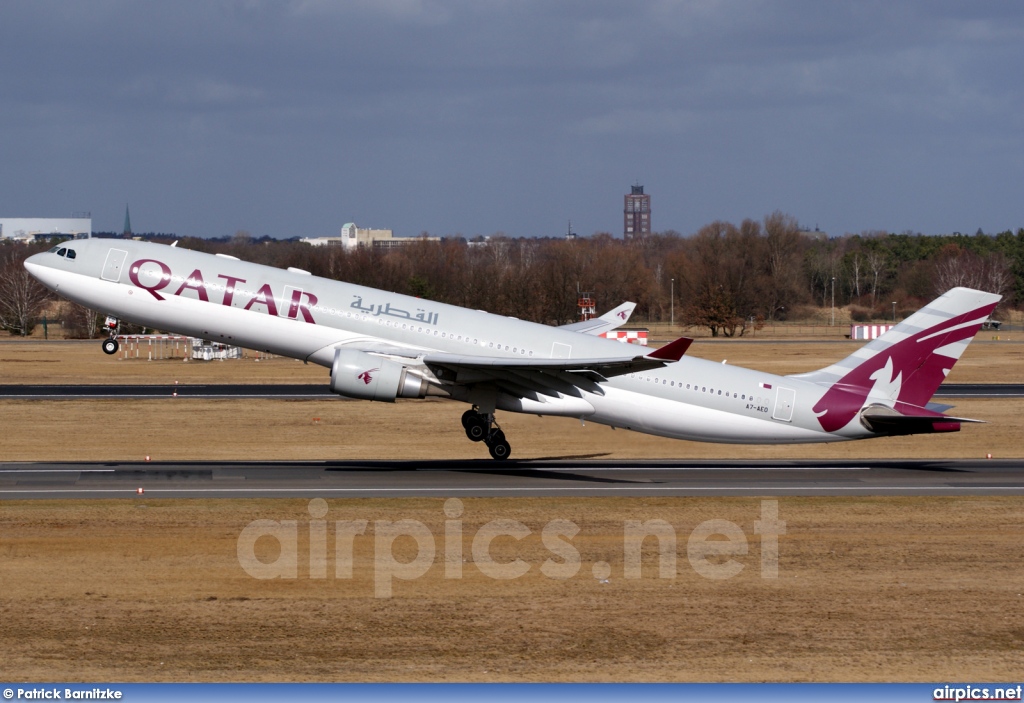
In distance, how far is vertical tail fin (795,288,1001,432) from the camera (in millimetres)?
35500

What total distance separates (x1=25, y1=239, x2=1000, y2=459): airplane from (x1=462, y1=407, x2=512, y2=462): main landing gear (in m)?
0.05

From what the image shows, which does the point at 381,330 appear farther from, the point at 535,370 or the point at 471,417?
the point at 535,370

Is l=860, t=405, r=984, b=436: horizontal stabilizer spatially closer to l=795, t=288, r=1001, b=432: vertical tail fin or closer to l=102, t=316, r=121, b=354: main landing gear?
l=795, t=288, r=1001, b=432: vertical tail fin

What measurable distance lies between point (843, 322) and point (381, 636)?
6438 inches

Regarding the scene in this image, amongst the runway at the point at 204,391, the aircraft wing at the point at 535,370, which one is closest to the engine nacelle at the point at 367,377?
the aircraft wing at the point at 535,370

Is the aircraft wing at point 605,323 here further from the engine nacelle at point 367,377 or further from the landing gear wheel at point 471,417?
the engine nacelle at point 367,377

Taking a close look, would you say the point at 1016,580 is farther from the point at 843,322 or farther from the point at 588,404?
the point at 843,322

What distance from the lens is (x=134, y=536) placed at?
82.9 feet

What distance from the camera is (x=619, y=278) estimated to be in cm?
15212

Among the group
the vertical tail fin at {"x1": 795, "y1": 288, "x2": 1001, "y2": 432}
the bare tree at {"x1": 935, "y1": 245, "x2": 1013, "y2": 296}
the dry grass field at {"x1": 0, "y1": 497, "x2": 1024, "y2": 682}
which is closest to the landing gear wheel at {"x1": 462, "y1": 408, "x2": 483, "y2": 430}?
the dry grass field at {"x1": 0, "y1": 497, "x2": 1024, "y2": 682}

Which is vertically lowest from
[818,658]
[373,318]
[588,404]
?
[818,658]

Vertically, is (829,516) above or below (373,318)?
below

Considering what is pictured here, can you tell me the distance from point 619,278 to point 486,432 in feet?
383

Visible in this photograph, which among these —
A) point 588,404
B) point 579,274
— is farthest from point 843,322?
point 588,404
